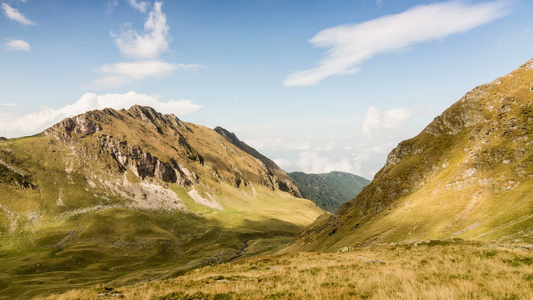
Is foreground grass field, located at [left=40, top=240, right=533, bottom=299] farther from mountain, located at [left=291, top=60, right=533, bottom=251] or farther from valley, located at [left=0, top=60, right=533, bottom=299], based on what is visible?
mountain, located at [left=291, top=60, right=533, bottom=251]

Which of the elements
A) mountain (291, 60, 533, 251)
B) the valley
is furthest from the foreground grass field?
mountain (291, 60, 533, 251)

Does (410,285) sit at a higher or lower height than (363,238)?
higher

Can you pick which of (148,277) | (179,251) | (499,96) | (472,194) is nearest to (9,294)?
(148,277)

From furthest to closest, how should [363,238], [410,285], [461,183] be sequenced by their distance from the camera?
[363,238], [461,183], [410,285]

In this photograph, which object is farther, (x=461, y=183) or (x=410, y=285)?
(x=461, y=183)

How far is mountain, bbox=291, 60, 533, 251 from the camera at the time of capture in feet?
177

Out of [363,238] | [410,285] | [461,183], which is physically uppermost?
[410,285]

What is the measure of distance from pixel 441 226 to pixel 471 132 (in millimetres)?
55654

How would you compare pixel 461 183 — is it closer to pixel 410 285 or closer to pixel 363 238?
pixel 363 238

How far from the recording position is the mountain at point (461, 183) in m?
53.9

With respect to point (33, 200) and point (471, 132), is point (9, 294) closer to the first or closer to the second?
point (33, 200)

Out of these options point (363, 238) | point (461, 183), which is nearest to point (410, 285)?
point (363, 238)

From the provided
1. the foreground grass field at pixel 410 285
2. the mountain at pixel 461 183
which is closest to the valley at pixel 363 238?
the foreground grass field at pixel 410 285

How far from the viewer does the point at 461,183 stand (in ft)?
236
